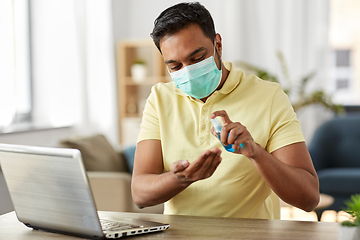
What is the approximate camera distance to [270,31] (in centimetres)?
439

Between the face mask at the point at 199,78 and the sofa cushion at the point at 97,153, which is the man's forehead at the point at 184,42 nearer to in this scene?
the face mask at the point at 199,78

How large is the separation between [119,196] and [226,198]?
4.88ft

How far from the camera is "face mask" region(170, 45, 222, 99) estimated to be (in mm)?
1234

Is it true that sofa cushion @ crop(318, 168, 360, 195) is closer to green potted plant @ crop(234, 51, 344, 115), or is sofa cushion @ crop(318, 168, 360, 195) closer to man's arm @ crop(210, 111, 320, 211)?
green potted plant @ crop(234, 51, 344, 115)

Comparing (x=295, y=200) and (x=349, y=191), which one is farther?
(x=349, y=191)

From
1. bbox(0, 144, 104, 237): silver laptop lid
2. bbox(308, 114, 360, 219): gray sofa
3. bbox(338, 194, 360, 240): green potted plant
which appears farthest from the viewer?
bbox(308, 114, 360, 219): gray sofa

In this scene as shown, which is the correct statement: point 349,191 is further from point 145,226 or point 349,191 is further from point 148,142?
point 145,226

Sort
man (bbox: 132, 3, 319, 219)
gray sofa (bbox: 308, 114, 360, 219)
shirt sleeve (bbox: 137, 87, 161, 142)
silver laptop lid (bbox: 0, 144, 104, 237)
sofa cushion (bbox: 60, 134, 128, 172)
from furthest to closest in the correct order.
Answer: gray sofa (bbox: 308, 114, 360, 219) < sofa cushion (bbox: 60, 134, 128, 172) < shirt sleeve (bbox: 137, 87, 161, 142) < man (bbox: 132, 3, 319, 219) < silver laptop lid (bbox: 0, 144, 104, 237)

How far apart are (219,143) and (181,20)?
37cm

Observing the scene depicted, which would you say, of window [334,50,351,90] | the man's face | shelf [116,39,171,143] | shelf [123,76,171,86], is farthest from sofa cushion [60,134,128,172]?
window [334,50,351,90]

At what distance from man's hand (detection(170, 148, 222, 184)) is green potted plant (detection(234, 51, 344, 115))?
3.03 metres

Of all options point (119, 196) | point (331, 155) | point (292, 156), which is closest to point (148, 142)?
point (292, 156)

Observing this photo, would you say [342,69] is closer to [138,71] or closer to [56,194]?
[138,71]

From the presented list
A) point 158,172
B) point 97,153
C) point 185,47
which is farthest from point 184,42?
point 97,153
